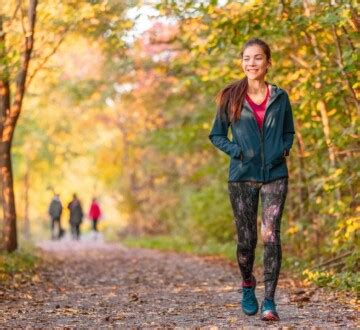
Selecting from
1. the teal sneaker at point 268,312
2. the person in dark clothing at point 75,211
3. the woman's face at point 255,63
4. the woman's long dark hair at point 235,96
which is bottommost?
the person in dark clothing at point 75,211

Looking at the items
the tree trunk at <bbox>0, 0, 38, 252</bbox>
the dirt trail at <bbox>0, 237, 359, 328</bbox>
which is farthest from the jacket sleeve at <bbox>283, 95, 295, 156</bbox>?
the tree trunk at <bbox>0, 0, 38, 252</bbox>

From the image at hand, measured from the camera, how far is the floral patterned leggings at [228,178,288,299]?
648 cm

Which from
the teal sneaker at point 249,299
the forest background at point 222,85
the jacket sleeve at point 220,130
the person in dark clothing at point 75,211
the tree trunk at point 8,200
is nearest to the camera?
the jacket sleeve at point 220,130

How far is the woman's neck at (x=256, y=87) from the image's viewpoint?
21.7 feet

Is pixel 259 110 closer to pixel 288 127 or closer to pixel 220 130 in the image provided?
pixel 288 127

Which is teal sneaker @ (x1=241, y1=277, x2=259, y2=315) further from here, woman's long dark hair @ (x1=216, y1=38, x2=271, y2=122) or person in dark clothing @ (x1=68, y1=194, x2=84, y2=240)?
person in dark clothing @ (x1=68, y1=194, x2=84, y2=240)

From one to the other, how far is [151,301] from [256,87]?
307 centimetres

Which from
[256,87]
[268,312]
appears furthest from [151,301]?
[256,87]

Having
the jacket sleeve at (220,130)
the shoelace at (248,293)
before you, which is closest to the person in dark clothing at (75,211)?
the shoelace at (248,293)

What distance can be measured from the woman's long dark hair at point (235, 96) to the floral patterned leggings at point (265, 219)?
590 mm

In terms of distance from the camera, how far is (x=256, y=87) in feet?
21.7

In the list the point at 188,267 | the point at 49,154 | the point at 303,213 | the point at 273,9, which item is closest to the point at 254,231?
the point at 273,9

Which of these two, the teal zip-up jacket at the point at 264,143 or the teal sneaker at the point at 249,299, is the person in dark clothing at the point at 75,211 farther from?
the teal zip-up jacket at the point at 264,143

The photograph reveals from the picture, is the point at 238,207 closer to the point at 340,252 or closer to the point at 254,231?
the point at 254,231
